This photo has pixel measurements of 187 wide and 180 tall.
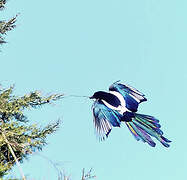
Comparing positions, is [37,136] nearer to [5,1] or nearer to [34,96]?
[34,96]

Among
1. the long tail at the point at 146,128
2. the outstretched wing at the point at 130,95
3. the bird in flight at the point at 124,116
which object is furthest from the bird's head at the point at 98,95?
the long tail at the point at 146,128

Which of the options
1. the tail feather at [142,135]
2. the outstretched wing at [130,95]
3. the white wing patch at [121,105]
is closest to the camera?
the tail feather at [142,135]

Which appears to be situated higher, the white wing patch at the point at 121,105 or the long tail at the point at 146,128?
the white wing patch at the point at 121,105

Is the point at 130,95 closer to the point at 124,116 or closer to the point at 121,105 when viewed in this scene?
the point at 121,105

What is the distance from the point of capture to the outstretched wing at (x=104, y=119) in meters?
4.92

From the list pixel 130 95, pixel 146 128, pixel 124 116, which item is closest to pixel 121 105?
pixel 124 116

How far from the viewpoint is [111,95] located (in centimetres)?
552

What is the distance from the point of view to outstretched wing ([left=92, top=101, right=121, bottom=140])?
4.92 metres

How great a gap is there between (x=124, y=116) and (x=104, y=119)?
0.37 meters

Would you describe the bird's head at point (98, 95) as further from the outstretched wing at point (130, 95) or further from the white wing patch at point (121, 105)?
the outstretched wing at point (130, 95)

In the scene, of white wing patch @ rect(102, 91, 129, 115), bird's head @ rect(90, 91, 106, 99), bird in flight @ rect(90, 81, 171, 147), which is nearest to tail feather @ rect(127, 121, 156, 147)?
bird in flight @ rect(90, 81, 171, 147)

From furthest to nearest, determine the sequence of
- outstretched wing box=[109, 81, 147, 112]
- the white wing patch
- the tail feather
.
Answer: outstretched wing box=[109, 81, 147, 112], the white wing patch, the tail feather

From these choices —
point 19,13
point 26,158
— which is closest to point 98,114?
point 26,158

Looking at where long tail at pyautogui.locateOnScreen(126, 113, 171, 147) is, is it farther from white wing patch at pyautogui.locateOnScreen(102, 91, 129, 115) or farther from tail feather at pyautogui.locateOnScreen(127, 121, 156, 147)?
white wing patch at pyautogui.locateOnScreen(102, 91, 129, 115)
